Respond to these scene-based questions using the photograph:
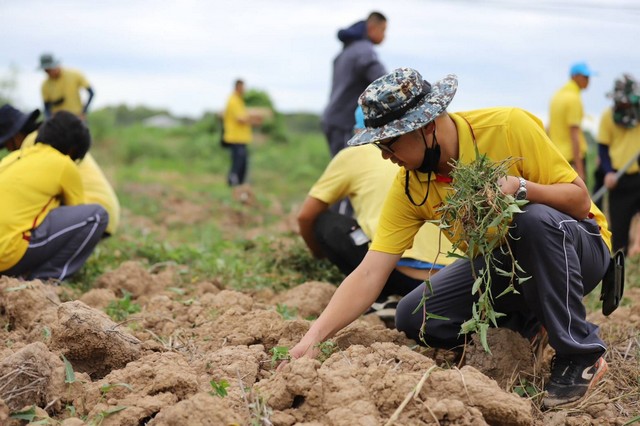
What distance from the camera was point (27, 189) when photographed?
4762 millimetres

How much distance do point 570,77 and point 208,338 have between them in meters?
5.24

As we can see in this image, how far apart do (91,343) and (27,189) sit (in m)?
1.90

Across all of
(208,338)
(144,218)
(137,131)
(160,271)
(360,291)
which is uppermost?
(360,291)

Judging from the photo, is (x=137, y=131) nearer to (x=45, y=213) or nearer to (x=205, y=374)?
(x=45, y=213)

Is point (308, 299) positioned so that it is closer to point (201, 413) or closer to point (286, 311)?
point (286, 311)

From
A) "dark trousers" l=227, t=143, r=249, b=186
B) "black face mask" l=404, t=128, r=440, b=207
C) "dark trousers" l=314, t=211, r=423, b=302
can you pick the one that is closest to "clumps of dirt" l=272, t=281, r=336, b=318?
"dark trousers" l=314, t=211, r=423, b=302

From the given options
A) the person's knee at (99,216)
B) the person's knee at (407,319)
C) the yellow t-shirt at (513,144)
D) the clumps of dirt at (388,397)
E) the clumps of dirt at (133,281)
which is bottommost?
the clumps of dirt at (133,281)

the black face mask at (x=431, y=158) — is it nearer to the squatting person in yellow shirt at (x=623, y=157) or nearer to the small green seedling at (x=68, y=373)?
the small green seedling at (x=68, y=373)

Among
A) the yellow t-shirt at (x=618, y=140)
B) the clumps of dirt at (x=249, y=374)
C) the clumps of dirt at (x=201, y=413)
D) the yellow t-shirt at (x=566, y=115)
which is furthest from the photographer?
the yellow t-shirt at (x=566, y=115)

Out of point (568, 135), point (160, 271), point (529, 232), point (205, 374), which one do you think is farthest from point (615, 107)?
point (205, 374)

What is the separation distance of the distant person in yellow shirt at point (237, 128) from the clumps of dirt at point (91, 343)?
29.6 ft

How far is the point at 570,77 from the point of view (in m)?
7.73

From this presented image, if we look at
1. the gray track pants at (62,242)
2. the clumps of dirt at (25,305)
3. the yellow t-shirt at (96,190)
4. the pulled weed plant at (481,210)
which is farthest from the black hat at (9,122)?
the pulled weed plant at (481,210)

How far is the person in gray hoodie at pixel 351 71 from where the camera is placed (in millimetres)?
6641
